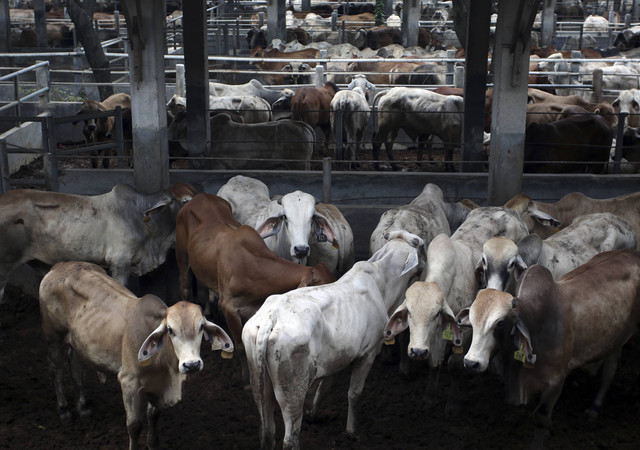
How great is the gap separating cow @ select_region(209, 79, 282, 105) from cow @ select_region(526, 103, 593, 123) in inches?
211

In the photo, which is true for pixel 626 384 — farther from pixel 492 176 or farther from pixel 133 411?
pixel 133 411

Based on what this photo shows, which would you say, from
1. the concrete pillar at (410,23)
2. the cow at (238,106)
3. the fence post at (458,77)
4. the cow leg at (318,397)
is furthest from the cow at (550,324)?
the concrete pillar at (410,23)

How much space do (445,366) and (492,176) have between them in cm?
251

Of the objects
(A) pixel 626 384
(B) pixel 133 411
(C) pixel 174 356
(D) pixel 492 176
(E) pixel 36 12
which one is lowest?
(A) pixel 626 384

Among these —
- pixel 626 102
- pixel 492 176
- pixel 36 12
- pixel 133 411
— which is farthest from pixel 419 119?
pixel 36 12

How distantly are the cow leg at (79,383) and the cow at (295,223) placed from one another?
80.6 inches

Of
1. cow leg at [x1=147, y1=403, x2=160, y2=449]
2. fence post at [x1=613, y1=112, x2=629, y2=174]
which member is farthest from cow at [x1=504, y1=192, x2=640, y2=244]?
cow leg at [x1=147, y1=403, x2=160, y2=449]

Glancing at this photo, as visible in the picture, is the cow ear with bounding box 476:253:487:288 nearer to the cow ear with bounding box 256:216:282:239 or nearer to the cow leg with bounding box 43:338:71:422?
the cow ear with bounding box 256:216:282:239

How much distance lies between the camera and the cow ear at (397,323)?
6.19 m

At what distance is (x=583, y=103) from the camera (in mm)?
14883

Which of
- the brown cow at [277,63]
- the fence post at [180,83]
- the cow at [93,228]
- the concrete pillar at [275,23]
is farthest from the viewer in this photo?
the concrete pillar at [275,23]

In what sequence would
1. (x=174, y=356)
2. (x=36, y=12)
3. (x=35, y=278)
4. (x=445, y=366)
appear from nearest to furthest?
(x=174, y=356), (x=445, y=366), (x=35, y=278), (x=36, y=12)

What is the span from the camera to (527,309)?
19.7 feet

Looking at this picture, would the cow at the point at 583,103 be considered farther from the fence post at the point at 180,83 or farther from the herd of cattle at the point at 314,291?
the fence post at the point at 180,83
